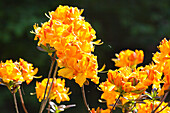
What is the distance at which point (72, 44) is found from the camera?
72 cm

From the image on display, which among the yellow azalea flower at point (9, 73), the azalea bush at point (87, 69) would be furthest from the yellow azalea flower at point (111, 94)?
the yellow azalea flower at point (9, 73)

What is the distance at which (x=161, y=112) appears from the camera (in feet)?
2.66

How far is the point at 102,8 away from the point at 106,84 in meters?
2.73

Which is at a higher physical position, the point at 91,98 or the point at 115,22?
the point at 115,22

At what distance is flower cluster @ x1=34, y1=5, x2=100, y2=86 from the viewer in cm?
73

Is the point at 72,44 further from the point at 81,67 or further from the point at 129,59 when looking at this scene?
the point at 129,59

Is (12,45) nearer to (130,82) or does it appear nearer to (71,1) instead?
(71,1)

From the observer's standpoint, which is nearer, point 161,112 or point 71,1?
point 161,112

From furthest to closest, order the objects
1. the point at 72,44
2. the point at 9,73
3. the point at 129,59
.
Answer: the point at 129,59 → the point at 9,73 → the point at 72,44

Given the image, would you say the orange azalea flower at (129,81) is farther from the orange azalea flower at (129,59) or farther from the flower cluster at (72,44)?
the orange azalea flower at (129,59)

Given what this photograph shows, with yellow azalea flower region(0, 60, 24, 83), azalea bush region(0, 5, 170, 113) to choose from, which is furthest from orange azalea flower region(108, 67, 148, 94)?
yellow azalea flower region(0, 60, 24, 83)

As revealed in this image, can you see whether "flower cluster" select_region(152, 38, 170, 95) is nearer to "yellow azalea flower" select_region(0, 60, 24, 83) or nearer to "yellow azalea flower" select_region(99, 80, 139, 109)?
"yellow azalea flower" select_region(99, 80, 139, 109)

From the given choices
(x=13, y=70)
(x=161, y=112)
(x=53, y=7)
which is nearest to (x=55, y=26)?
(x=13, y=70)

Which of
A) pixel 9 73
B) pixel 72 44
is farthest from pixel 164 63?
pixel 9 73
